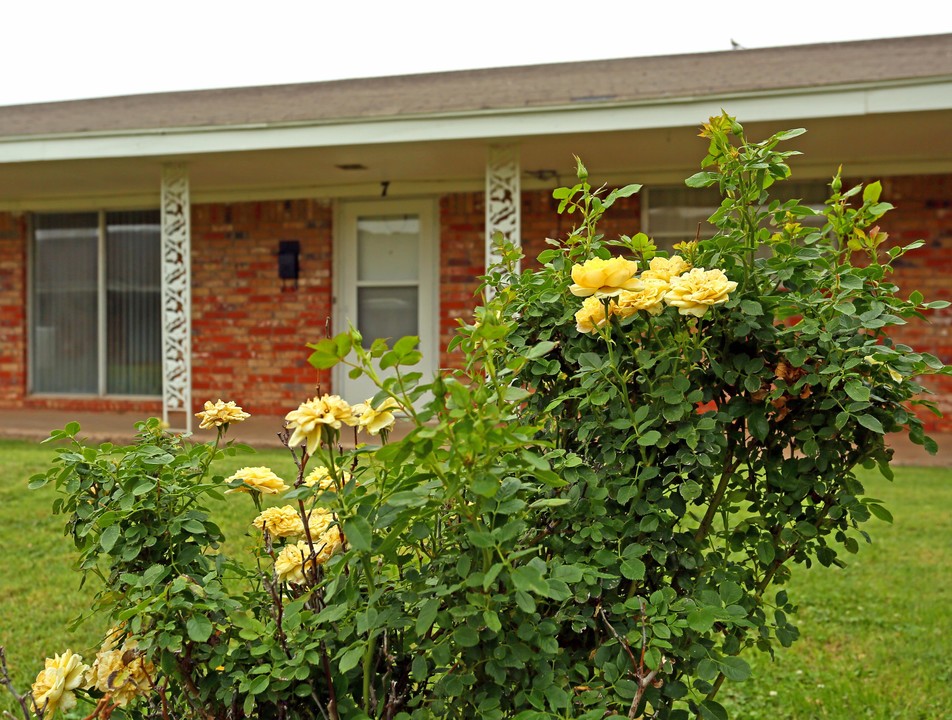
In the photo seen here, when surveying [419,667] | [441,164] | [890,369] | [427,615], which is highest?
[441,164]

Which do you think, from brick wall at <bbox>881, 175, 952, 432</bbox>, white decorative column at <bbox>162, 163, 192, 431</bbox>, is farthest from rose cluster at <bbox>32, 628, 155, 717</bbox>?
brick wall at <bbox>881, 175, 952, 432</bbox>

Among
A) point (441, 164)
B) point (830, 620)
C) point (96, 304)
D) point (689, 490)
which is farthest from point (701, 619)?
point (96, 304)

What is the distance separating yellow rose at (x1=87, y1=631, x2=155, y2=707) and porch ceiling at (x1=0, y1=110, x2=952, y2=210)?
258 inches

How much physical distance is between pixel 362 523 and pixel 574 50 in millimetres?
28173

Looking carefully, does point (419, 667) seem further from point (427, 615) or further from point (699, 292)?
point (699, 292)

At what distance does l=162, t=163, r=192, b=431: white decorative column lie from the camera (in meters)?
9.18

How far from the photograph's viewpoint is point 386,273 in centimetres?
1065

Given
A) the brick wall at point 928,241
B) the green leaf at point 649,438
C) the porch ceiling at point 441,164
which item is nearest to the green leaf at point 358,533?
the green leaf at point 649,438

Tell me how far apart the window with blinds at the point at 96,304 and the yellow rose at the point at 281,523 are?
32.2ft

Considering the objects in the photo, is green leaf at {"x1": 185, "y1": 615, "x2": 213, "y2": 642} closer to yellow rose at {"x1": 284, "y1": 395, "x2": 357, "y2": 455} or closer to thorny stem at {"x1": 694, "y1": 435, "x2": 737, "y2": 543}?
yellow rose at {"x1": 284, "y1": 395, "x2": 357, "y2": 455}

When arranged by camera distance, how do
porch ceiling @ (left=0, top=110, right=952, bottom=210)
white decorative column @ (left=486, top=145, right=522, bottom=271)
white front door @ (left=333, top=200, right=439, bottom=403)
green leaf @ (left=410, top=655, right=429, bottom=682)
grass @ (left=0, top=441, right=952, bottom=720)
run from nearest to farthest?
green leaf @ (left=410, top=655, right=429, bottom=682)
grass @ (left=0, top=441, right=952, bottom=720)
porch ceiling @ (left=0, top=110, right=952, bottom=210)
white decorative column @ (left=486, top=145, right=522, bottom=271)
white front door @ (left=333, top=200, right=439, bottom=403)

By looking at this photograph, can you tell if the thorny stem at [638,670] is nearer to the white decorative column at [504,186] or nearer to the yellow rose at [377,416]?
the yellow rose at [377,416]

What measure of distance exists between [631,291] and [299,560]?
0.81 m

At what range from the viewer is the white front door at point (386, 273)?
412 inches
